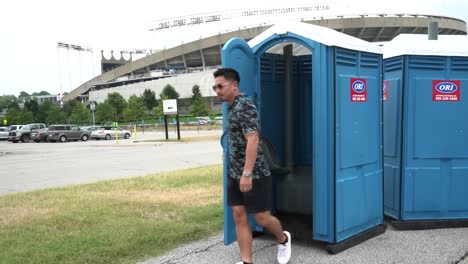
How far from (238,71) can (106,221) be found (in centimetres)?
282

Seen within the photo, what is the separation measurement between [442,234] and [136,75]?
129 meters

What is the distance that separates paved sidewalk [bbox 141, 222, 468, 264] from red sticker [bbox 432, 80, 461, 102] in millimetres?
1598

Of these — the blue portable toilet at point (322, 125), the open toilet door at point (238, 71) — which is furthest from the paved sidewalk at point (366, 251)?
the open toilet door at point (238, 71)

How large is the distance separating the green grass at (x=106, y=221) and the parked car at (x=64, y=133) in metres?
33.6

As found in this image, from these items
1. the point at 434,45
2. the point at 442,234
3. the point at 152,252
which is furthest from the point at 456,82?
the point at 152,252

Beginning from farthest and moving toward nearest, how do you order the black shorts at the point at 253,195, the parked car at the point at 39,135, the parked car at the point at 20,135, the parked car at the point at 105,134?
the parked car at the point at 105,134 < the parked car at the point at 20,135 < the parked car at the point at 39,135 < the black shorts at the point at 253,195

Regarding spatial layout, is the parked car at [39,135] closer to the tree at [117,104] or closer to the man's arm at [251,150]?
the tree at [117,104]

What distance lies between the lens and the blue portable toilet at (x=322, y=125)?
4.63m

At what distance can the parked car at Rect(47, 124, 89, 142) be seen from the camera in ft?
133

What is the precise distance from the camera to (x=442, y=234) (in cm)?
539

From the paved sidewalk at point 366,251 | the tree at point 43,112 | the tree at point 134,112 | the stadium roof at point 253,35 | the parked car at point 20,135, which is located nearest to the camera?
the paved sidewalk at point 366,251

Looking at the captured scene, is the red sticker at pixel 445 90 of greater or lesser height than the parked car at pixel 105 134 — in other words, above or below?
above

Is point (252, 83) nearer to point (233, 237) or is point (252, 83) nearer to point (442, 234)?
point (233, 237)

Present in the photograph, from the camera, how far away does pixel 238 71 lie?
16.0 feet
